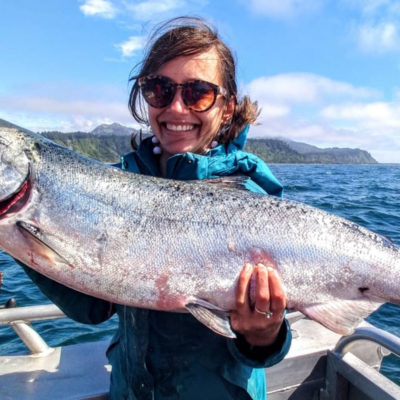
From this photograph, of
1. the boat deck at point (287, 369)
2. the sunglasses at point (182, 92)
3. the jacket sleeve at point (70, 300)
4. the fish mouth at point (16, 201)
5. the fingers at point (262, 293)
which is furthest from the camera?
the boat deck at point (287, 369)

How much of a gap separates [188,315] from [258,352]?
51 cm

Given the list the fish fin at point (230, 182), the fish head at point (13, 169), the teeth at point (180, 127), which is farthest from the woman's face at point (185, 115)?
the fish head at point (13, 169)

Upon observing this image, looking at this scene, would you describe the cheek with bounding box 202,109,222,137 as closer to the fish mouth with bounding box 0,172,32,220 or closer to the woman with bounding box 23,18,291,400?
the woman with bounding box 23,18,291,400

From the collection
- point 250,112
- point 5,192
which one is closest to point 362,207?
point 250,112

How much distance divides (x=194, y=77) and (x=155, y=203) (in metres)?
1.01

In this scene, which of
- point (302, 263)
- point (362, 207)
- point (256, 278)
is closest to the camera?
point (256, 278)

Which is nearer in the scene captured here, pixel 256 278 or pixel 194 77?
pixel 256 278

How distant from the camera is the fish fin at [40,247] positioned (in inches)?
103

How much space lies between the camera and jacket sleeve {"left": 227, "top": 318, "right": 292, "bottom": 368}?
2.54 metres

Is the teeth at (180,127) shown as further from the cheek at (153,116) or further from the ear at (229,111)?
the ear at (229,111)

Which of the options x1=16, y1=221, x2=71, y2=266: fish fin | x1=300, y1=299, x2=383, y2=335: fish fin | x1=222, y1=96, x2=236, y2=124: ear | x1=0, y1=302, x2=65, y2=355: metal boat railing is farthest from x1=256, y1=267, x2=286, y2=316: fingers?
x1=0, y1=302, x2=65, y2=355: metal boat railing

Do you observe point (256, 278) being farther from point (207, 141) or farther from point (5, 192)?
point (5, 192)

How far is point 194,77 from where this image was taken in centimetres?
312

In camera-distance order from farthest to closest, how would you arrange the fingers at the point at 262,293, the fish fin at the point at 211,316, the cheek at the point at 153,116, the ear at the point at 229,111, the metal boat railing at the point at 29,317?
1. the metal boat railing at the point at 29,317
2. the ear at the point at 229,111
3. the cheek at the point at 153,116
4. the fingers at the point at 262,293
5. the fish fin at the point at 211,316
